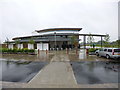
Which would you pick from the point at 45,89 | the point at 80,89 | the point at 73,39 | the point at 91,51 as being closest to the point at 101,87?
the point at 80,89

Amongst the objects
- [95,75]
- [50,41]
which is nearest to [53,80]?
[95,75]

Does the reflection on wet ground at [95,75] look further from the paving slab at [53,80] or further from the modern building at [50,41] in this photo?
the modern building at [50,41]

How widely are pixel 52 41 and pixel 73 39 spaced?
26.2ft

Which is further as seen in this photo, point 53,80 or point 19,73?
point 19,73

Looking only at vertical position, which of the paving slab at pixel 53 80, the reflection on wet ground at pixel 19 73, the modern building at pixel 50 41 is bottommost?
the reflection on wet ground at pixel 19 73

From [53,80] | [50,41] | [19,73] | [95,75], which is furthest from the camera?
[50,41]

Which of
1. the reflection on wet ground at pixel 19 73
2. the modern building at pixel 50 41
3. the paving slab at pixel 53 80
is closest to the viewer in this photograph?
the paving slab at pixel 53 80

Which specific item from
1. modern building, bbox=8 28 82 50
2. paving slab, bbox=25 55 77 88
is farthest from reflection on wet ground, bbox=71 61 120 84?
modern building, bbox=8 28 82 50

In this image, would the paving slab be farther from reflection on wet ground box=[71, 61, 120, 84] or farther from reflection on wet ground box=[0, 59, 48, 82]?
reflection on wet ground box=[0, 59, 48, 82]

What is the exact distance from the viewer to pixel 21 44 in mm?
33188

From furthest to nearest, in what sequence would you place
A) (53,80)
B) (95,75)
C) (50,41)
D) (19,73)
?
(50,41) < (19,73) < (95,75) < (53,80)

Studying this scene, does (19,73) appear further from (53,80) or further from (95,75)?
(95,75)

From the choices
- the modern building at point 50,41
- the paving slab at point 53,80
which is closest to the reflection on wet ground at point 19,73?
the paving slab at point 53,80

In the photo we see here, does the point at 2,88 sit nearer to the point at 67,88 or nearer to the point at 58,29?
the point at 67,88
